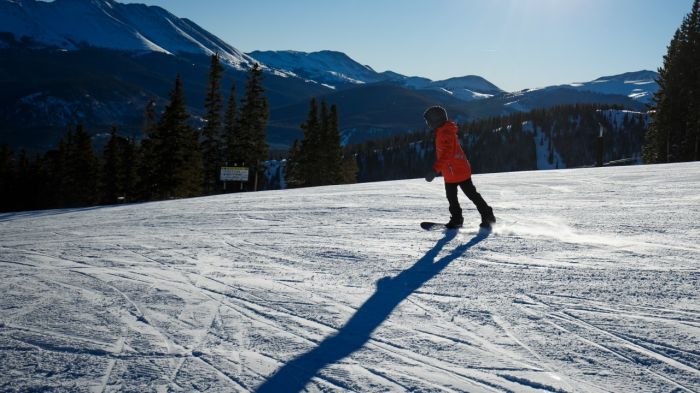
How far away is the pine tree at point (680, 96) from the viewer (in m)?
39.8

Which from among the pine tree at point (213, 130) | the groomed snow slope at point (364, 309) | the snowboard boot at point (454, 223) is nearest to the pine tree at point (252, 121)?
the pine tree at point (213, 130)

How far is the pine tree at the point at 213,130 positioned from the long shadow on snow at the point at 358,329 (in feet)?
125

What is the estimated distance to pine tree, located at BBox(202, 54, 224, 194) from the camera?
40.2 m

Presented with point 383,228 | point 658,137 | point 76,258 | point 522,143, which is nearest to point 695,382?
point 383,228

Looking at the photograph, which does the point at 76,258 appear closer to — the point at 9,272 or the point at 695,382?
the point at 9,272

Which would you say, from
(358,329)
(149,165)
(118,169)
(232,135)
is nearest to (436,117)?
(358,329)

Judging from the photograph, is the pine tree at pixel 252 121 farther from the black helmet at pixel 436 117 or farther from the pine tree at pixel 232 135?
the black helmet at pixel 436 117

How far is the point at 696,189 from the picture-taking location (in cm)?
926

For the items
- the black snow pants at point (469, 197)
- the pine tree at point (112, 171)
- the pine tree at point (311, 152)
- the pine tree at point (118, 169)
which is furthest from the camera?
the pine tree at point (112, 171)

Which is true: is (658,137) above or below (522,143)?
below

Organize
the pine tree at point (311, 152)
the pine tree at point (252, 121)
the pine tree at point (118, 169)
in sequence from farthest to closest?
the pine tree at point (118, 169) → the pine tree at point (311, 152) → the pine tree at point (252, 121)

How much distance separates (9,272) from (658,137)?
47093 millimetres

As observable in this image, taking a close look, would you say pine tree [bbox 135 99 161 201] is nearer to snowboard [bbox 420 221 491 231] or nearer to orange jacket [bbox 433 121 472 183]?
snowboard [bbox 420 221 491 231]

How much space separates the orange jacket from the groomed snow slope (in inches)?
32.5
